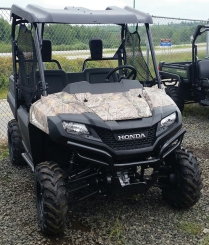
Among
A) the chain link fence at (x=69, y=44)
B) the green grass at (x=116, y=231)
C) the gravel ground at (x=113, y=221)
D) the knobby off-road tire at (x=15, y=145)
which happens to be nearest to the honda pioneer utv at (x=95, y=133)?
the gravel ground at (x=113, y=221)

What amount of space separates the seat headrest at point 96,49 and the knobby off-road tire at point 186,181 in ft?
5.37

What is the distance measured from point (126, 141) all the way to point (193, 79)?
4960 millimetres

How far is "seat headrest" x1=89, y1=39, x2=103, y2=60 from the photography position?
15.7 feet

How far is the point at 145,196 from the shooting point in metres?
4.23

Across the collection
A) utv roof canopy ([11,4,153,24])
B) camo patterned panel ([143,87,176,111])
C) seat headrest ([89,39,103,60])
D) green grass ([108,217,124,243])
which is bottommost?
green grass ([108,217,124,243])

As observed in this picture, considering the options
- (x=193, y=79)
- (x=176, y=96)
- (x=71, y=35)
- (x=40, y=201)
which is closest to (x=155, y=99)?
(x=40, y=201)

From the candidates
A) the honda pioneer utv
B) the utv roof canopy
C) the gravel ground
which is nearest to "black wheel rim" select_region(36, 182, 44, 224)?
the honda pioneer utv

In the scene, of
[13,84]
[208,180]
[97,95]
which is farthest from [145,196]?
[13,84]

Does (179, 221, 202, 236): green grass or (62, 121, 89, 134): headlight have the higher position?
(62, 121, 89, 134): headlight

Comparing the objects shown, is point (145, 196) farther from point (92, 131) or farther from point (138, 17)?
point (138, 17)

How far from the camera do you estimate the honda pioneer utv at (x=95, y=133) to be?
3262 millimetres

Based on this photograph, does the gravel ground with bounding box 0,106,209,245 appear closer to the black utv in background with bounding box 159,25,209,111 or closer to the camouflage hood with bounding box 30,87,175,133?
the camouflage hood with bounding box 30,87,175,133

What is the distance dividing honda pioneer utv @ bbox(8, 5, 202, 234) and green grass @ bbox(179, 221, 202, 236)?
222 millimetres

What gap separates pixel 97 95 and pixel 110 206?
114 centimetres
